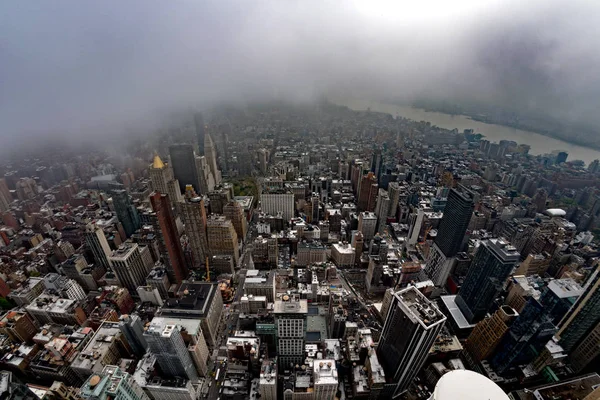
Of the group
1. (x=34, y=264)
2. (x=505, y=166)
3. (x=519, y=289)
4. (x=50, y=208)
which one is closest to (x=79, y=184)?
(x=50, y=208)

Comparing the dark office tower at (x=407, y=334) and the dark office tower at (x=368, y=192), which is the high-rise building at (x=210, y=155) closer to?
the dark office tower at (x=368, y=192)

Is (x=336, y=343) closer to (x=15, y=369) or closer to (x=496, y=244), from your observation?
(x=496, y=244)

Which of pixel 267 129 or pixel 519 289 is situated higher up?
pixel 267 129

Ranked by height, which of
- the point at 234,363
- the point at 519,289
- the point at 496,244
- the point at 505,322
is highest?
the point at 496,244

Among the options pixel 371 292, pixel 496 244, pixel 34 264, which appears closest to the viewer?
pixel 496 244

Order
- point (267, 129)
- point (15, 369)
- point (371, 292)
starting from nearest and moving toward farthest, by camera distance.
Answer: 1. point (15, 369)
2. point (371, 292)
3. point (267, 129)

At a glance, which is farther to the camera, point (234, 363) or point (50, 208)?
point (50, 208)

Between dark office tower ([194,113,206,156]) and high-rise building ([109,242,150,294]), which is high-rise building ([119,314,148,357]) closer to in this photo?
high-rise building ([109,242,150,294])

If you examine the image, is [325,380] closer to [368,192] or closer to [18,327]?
[18,327]
